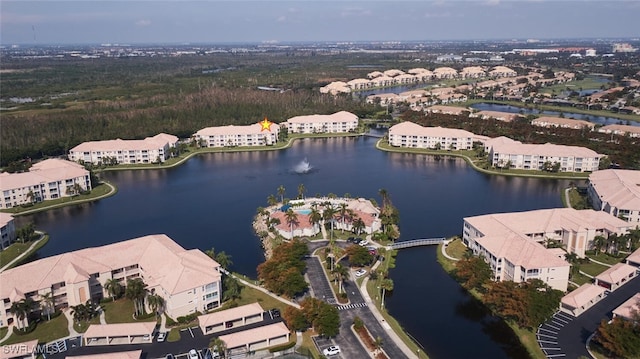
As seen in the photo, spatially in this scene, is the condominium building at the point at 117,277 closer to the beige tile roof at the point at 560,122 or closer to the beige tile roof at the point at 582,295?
the beige tile roof at the point at 582,295

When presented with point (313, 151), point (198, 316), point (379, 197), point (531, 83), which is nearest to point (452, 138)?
point (313, 151)

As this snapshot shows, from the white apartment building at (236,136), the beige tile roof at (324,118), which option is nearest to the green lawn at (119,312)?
the white apartment building at (236,136)

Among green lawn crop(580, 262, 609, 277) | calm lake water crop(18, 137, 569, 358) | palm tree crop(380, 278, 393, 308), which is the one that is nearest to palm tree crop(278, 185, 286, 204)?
calm lake water crop(18, 137, 569, 358)

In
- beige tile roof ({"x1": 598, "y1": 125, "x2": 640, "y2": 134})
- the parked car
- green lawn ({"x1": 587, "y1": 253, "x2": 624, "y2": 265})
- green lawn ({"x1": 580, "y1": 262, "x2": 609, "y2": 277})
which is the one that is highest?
beige tile roof ({"x1": 598, "y1": 125, "x2": 640, "y2": 134})

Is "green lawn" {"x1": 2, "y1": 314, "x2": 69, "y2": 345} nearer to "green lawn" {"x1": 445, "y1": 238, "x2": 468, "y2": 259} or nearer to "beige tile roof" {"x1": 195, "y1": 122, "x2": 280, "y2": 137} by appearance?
"green lawn" {"x1": 445, "y1": 238, "x2": 468, "y2": 259}

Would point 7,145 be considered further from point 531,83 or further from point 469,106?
point 531,83
